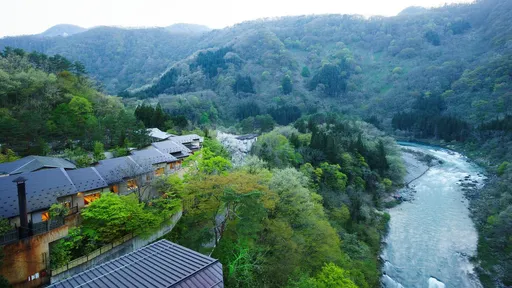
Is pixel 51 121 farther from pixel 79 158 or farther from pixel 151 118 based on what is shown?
pixel 151 118

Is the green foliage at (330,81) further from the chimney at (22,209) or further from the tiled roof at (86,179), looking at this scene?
the chimney at (22,209)

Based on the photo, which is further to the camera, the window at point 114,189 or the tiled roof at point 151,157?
the tiled roof at point 151,157

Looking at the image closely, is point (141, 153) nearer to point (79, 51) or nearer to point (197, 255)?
point (197, 255)

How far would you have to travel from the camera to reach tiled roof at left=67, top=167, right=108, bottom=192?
19797 millimetres

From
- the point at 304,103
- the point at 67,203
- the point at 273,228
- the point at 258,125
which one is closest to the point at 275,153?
the point at 273,228

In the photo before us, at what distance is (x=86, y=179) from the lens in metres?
20.4

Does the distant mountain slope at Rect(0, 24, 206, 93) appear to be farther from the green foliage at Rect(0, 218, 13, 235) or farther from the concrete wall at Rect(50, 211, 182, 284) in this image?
the green foliage at Rect(0, 218, 13, 235)

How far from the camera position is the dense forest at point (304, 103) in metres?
25.2

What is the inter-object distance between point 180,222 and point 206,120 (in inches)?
1906

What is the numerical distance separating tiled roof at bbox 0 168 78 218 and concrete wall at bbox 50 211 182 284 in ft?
13.5

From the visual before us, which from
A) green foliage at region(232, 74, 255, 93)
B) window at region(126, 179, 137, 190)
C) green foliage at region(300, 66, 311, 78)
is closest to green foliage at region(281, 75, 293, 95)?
green foliage at region(232, 74, 255, 93)

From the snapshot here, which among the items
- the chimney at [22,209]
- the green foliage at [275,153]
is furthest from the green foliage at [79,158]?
the green foliage at [275,153]

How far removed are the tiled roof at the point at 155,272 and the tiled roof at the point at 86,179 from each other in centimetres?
938

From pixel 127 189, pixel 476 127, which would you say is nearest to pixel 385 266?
pixel 127 189
